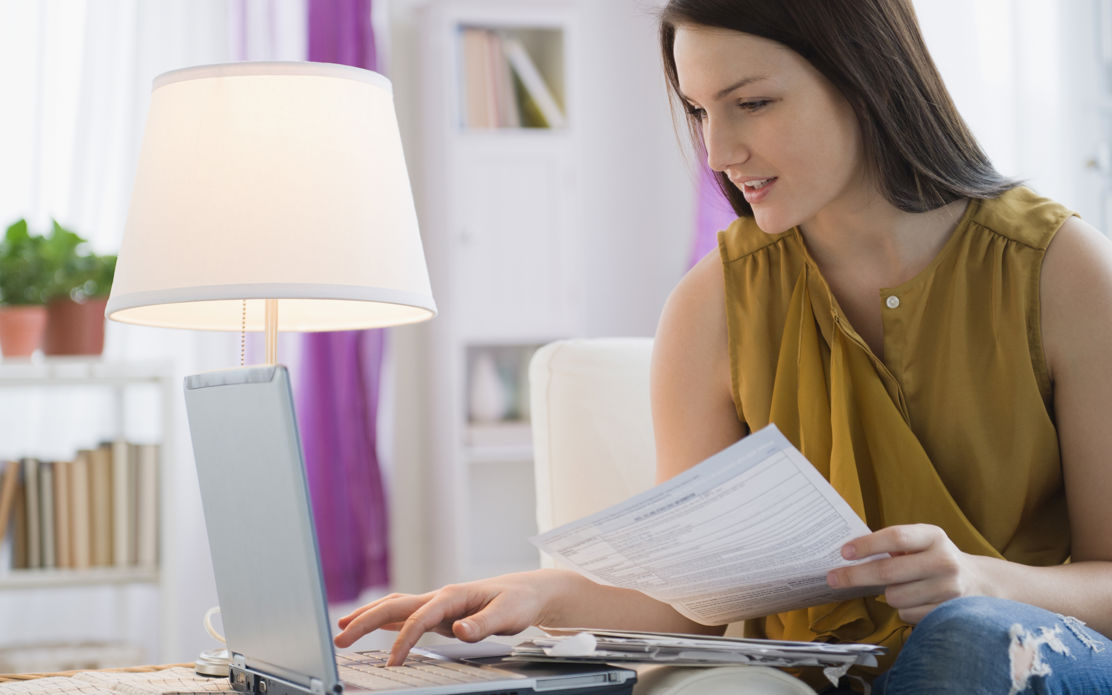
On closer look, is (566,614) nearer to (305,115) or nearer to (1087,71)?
(305,115)

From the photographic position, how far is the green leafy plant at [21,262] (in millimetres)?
2375

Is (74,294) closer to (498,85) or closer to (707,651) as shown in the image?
(498,85)

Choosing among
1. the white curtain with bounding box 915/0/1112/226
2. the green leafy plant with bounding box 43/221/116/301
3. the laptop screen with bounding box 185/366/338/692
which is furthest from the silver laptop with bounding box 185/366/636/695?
the white curtain with bounding box 915/0/1112/226

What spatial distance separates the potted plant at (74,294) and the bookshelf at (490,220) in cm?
86

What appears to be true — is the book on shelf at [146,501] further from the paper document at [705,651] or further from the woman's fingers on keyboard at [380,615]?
the paper document at [705,651]

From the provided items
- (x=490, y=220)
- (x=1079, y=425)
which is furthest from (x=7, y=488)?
(x=1079, y=425)

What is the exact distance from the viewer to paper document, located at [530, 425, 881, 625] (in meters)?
0.72

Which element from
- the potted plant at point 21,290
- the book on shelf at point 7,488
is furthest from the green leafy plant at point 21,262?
the book on shelf at point 7,488

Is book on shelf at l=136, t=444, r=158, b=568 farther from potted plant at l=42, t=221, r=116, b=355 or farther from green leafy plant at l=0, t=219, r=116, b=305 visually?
green leafy plant at l=0, t=219, r=116, b=305

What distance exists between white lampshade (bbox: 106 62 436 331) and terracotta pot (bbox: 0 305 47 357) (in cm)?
130

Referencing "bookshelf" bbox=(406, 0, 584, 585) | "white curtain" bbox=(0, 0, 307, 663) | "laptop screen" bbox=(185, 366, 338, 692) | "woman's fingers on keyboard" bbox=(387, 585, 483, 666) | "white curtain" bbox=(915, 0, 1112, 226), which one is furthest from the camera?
"bookshelf" bbox=(406, 0, 584, 585)

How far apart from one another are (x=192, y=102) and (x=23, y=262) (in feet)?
4.50

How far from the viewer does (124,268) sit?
1.23 m

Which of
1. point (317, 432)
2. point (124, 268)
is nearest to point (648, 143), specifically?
point (317, 432)
